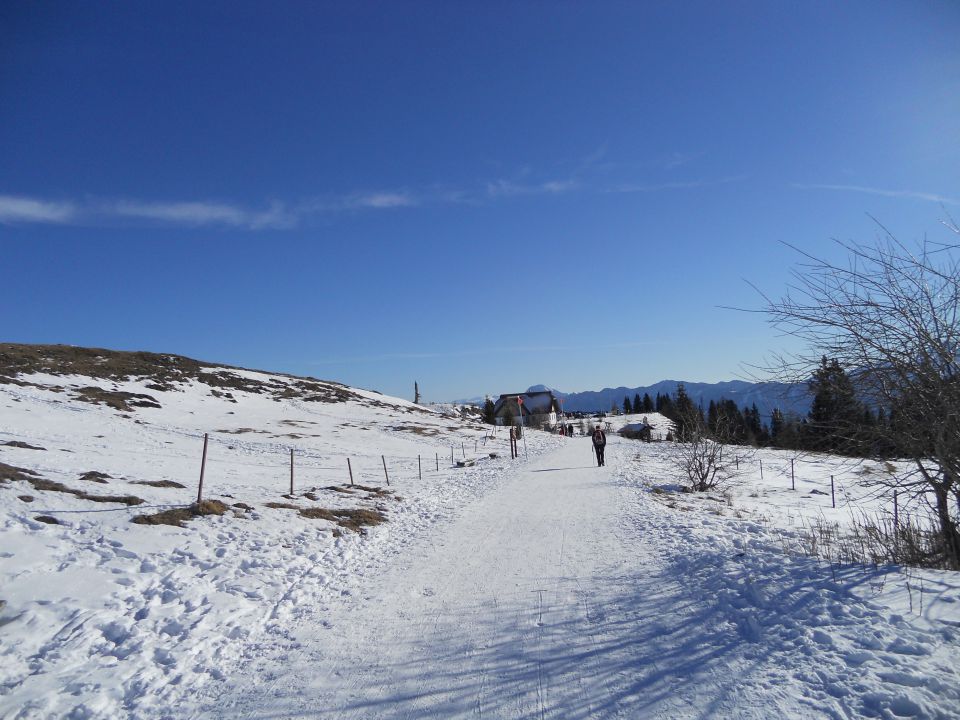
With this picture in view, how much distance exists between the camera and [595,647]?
4941 millimetres

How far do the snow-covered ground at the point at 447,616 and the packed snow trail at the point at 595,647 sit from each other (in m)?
0.02

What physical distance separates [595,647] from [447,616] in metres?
1.81

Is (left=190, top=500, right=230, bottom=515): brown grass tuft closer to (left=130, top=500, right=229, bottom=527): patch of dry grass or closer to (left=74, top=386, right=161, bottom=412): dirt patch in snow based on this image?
(left=130, top=500, right=229, bottom=527): patch of dry grass

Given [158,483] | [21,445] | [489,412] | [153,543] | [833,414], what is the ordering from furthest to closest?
[489,412] < [21,445] < [158,483] < [153,543] < [833,414]

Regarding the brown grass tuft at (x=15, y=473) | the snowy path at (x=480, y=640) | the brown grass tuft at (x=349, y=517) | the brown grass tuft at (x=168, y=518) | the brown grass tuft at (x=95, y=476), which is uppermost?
the brown grass tuft at (x=15, y=473)

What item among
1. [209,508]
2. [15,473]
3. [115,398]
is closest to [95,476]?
[15,473]

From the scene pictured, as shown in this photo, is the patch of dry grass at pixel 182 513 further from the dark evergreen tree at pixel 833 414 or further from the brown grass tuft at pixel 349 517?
the dark evergreen tree at pixel 833 414

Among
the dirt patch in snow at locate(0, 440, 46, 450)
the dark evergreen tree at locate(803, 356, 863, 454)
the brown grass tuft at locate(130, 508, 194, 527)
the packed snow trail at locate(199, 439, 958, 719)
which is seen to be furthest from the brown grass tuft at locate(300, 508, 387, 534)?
the dirt patch in snow at locate(0, 440, 46, 450)

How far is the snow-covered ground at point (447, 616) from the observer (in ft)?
13.5

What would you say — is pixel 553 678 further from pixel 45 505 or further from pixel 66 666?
pixel 45 505

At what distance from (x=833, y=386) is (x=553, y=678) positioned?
4.71 m

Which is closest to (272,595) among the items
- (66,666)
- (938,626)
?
(66,666)

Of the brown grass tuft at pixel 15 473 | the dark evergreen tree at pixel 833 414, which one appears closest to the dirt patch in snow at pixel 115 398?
the brown grass tuft at pixel 15 473

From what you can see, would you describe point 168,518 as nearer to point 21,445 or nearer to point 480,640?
point 480,640
